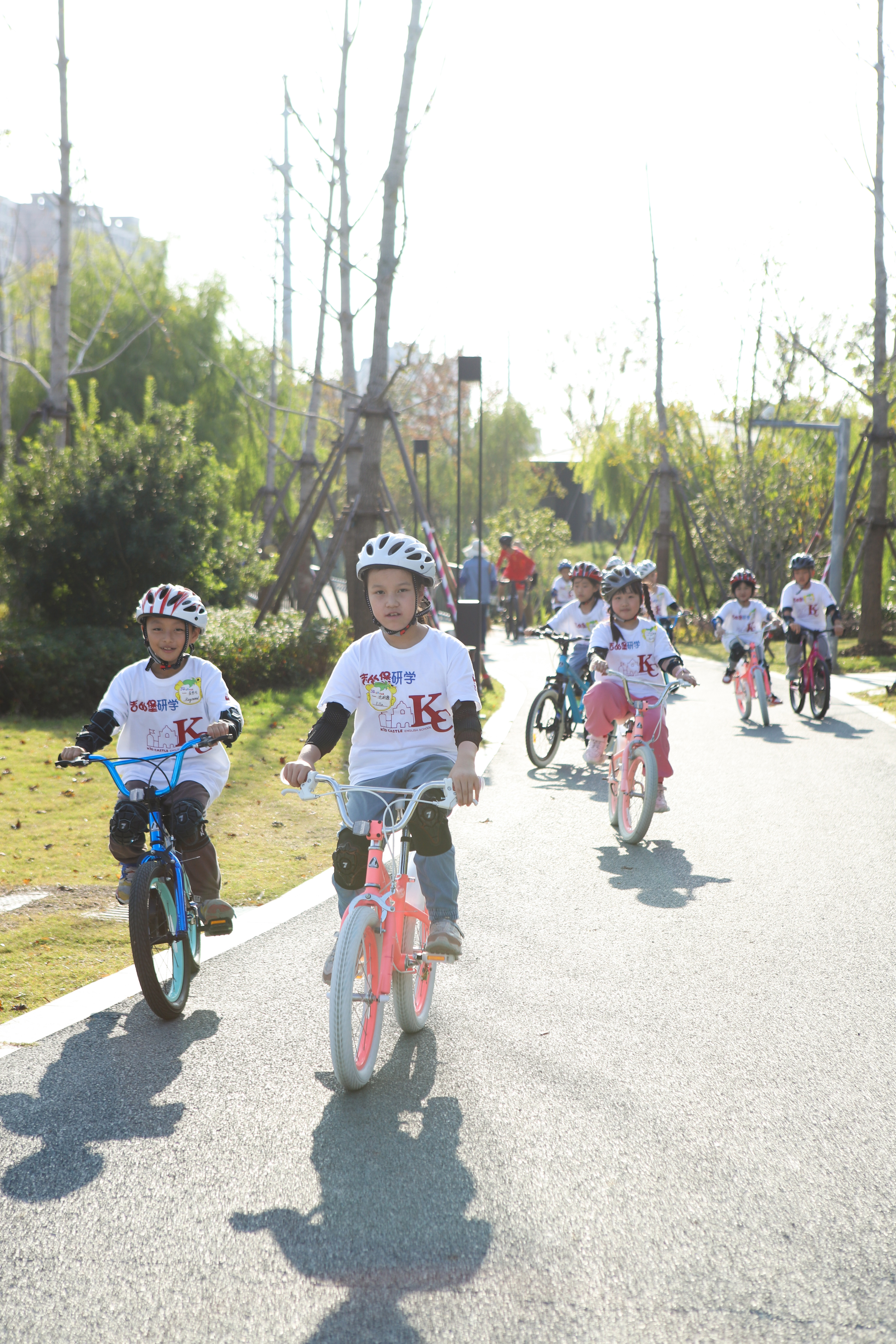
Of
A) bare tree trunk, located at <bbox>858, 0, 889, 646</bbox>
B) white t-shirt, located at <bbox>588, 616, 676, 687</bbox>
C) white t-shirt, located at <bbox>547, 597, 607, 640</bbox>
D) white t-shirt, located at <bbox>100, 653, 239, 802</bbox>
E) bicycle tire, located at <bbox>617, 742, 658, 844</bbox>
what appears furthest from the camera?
bare tree trunk, located at <bbox>858, 0, 889, 646</bbox>

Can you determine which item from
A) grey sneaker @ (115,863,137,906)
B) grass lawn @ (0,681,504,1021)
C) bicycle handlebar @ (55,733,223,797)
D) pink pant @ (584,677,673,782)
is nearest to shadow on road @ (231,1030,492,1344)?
grey sneaker @ (115,863,137,906)

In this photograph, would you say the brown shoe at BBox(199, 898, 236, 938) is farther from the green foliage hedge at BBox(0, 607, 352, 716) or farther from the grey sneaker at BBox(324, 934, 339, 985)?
the green foliage hedge at BBox(0, 607, 352, 716)

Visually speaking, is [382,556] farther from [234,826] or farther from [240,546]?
[240,546]

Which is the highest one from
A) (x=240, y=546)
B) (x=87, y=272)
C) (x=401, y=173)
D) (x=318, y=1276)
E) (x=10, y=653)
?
(x=87, y=272)

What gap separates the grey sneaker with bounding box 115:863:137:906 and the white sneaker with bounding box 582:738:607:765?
500cm

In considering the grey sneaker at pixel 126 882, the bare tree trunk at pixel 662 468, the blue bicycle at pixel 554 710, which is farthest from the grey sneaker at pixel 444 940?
the bare tree trunk at pixel 662 468

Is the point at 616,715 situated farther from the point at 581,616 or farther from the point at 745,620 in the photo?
the point at 745,620

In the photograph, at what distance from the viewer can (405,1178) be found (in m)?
3.46

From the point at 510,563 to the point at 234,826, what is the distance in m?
20.2

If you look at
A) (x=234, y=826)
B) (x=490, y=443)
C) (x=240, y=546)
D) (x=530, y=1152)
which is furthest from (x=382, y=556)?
(x=490, y=443)

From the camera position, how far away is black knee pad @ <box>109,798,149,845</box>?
190 inches

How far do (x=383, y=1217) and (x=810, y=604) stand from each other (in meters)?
12.6

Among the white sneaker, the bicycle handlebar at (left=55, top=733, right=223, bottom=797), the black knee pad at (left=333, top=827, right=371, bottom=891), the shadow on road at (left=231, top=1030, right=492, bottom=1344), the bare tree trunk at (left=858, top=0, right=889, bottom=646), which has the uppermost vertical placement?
the bare tree trunk at (left=858, top=0, right=889, bottom=646)

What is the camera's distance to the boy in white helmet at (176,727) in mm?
4945
